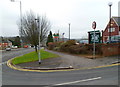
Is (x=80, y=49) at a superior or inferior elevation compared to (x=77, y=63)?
superior

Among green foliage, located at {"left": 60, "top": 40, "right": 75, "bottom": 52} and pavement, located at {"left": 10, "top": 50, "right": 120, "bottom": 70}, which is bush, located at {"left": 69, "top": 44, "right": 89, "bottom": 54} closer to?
green foliage, located at {"left": 60, "top": 40, "right": 75, "bottom": 52}

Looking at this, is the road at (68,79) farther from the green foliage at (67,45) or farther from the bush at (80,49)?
the green foliage at (67,45)

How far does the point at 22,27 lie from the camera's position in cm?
1964

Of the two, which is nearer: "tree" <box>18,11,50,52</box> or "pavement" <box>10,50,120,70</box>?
"pavement" <box>10,50,120,70</box>

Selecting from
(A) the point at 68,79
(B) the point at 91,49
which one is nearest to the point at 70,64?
(A) the point at 68,79

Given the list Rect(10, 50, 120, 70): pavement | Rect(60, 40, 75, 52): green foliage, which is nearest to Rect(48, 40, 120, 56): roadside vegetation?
Rect(60, 40, 75, 52): green foliage

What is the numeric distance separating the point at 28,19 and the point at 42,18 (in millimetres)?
2321

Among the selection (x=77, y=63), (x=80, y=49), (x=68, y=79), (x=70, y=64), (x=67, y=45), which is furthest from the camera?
(x=67, y=45)

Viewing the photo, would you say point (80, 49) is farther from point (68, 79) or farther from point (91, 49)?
point (68, 79)

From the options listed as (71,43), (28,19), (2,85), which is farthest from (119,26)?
(2,85)

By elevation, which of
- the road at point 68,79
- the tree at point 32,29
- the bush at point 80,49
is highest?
the tree at point 32,29

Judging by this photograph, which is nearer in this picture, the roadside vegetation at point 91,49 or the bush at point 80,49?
the roadside vegetation at point 91,49

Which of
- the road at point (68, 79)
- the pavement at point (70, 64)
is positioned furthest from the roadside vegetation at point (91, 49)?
the road at point (68, 79)

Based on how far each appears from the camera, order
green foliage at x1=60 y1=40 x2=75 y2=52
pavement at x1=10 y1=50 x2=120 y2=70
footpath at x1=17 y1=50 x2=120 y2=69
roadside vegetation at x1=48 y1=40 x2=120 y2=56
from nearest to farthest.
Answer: pavement at x1=10 y1=50 x2=120 y2=70 → footpath at x1=17 y1=50 x2=120 y2=69 → roadside vegetation at x1=48 y1=40 x2=120 y2=56 → green foliage at x1=60 y1=40 x2=75 y2=52
